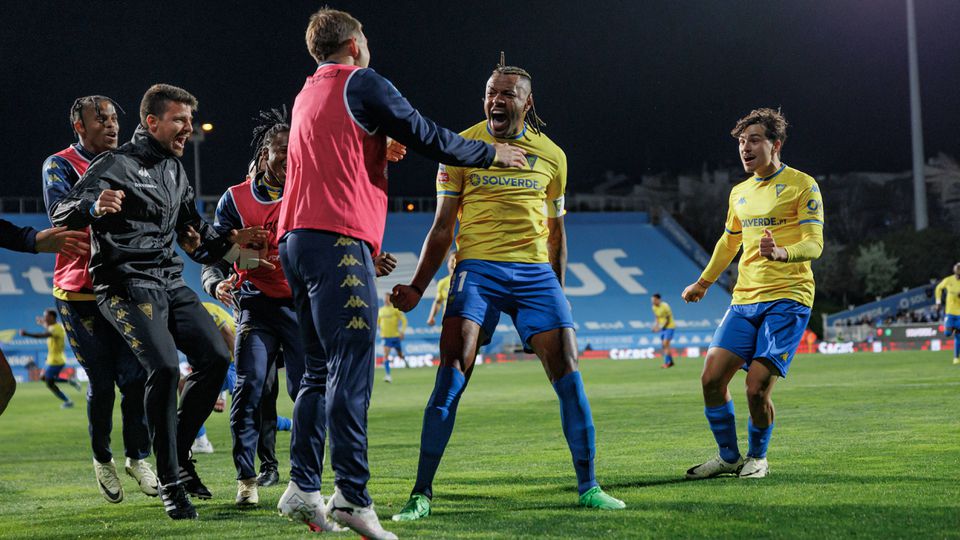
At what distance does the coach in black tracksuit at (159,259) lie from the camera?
5621mm

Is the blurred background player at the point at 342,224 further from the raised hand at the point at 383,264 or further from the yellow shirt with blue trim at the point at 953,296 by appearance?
the yellow shirt with blue trim at the point at 953,296

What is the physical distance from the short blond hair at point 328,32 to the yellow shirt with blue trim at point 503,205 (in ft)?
3.67

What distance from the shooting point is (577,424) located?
5.55m

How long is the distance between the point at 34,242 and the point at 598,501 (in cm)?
334

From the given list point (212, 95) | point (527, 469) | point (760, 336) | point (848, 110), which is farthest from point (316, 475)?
point (848, 110)

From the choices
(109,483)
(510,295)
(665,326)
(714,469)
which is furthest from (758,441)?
(665,326)

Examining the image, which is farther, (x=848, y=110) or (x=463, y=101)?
(x=848, y=110)

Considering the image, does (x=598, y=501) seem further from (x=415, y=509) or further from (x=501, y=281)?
(x=501, y=281)

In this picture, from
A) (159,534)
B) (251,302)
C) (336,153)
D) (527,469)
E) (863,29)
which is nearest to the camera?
(336,153)

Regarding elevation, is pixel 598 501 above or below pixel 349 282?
below

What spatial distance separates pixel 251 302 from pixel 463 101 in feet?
177

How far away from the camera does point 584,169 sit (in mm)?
68625

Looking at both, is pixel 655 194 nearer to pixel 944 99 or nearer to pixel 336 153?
pixel 944 99

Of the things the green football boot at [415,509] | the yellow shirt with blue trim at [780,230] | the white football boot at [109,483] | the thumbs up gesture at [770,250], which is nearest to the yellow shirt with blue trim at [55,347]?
the white football boot at [109,483]
